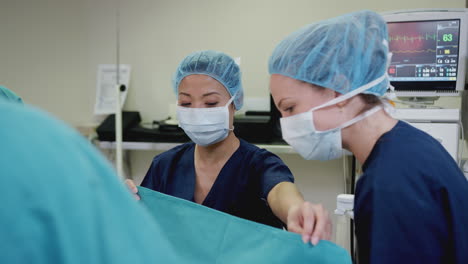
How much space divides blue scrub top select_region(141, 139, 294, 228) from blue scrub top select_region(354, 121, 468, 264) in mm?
454

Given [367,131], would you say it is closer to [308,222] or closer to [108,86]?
[308,222]

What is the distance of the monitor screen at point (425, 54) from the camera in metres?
1.96

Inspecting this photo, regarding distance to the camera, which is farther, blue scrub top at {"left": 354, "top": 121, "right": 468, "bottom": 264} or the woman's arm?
the woman's arm

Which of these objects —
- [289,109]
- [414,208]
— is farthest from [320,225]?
[289,109]

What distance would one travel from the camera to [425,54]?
199 cm

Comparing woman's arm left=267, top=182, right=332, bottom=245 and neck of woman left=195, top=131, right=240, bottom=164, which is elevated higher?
neck of woman left=195, top=131, right=240, bottom=164

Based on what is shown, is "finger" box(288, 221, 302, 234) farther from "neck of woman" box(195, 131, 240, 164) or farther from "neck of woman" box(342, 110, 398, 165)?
"neck of woman" box(195, 131, 240, 164)

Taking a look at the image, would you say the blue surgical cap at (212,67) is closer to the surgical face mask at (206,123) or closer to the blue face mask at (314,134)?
the surgical face mask at (206,123)

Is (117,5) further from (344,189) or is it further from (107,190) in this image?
(107,190)

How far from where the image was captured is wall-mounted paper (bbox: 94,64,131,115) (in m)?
3.31

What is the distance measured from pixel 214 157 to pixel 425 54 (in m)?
1.19

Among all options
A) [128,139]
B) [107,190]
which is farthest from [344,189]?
[107,190]

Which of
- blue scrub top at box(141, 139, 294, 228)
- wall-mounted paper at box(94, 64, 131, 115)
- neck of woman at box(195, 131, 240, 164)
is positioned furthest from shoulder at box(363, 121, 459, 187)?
wall-mounted paper at box(94, 64, 131, 115)

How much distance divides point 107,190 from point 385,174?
2.14 ft
